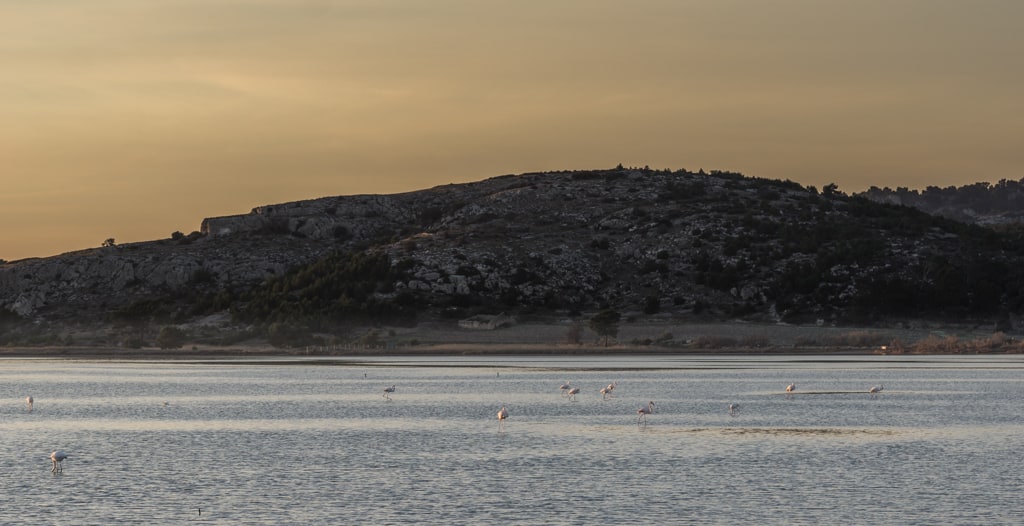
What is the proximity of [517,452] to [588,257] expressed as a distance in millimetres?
122960

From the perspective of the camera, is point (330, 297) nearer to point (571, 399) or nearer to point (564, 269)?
point (564, 269)

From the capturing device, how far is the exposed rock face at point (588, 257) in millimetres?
149750

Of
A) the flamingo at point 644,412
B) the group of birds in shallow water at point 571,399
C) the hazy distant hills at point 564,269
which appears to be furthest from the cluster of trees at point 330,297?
the flamingo at point 644,412

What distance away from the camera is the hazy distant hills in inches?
5635

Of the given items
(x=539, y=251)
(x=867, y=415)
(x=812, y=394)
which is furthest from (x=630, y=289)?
(x=867, y=415)

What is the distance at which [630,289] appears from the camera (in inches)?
6024

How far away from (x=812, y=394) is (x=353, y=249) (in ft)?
423

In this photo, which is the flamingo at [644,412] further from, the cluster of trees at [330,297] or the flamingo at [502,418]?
the cluster of trees at [330,297]

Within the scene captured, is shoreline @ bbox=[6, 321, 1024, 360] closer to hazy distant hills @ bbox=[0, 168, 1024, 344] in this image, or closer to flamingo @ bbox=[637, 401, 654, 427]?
hazy distant hills @ bbox=[0, 168, 1024, 344]

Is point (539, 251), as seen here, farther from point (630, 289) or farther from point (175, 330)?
point (175, 330)

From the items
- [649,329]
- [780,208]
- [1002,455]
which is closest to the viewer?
[1002,455]

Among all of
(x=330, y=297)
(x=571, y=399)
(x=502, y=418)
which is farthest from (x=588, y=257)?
(x=502, y=418)

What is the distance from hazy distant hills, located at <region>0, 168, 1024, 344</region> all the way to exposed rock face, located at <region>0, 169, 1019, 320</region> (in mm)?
292

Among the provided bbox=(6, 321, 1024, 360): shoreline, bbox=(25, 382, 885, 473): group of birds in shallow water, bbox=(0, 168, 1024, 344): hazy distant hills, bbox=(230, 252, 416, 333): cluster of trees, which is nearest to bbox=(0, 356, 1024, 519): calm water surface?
bbox=(25, 382, 885, 473): group of birds in shallow water
